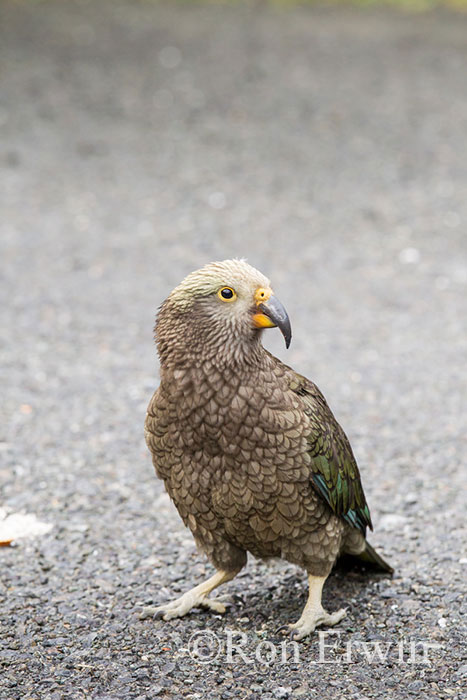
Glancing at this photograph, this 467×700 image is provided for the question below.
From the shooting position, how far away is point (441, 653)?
3715 millimetres

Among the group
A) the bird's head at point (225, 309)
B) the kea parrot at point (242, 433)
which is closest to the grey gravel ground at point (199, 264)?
the kea parrot at point (242, 433)

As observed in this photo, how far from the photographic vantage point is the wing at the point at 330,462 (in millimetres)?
3803

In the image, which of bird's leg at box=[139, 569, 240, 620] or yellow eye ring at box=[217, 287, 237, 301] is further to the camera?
bird's leg at box=[139, 569, 240, 620]

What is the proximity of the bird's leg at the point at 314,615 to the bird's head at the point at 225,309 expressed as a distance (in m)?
1.19

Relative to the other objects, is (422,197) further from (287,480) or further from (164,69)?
(287,480)

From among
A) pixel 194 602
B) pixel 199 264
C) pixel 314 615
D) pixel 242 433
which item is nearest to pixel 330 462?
pixel 242 433

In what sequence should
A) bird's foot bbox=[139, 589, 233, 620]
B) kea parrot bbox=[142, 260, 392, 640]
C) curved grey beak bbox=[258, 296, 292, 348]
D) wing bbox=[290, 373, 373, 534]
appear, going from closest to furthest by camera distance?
curved grey beak bbox=[258, 296, 292, 348] < kea parrot bbox=[142, 260, 392, 640] < wing bbox=[290, 373, 373, 534] < bird's foot bbox=[139, 589, 233, 620]

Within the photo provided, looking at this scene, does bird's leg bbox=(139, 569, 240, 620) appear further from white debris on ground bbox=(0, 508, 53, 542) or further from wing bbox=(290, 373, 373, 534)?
white debris on ground bbox=(0, 508, 53, 542)

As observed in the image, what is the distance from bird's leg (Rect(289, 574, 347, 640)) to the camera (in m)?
3.90

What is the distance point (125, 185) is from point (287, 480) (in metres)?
7.27

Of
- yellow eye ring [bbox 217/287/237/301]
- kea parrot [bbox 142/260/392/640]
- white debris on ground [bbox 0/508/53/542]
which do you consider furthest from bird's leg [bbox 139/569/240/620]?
yellow eye ring [bbox 217/287/237/301]

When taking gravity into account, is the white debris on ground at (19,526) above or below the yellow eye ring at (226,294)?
below

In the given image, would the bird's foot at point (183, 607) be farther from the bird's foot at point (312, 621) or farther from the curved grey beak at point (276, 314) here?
the curved grey beak at point (276, 314)

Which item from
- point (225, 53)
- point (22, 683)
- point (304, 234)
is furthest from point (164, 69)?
point (22, 683)
